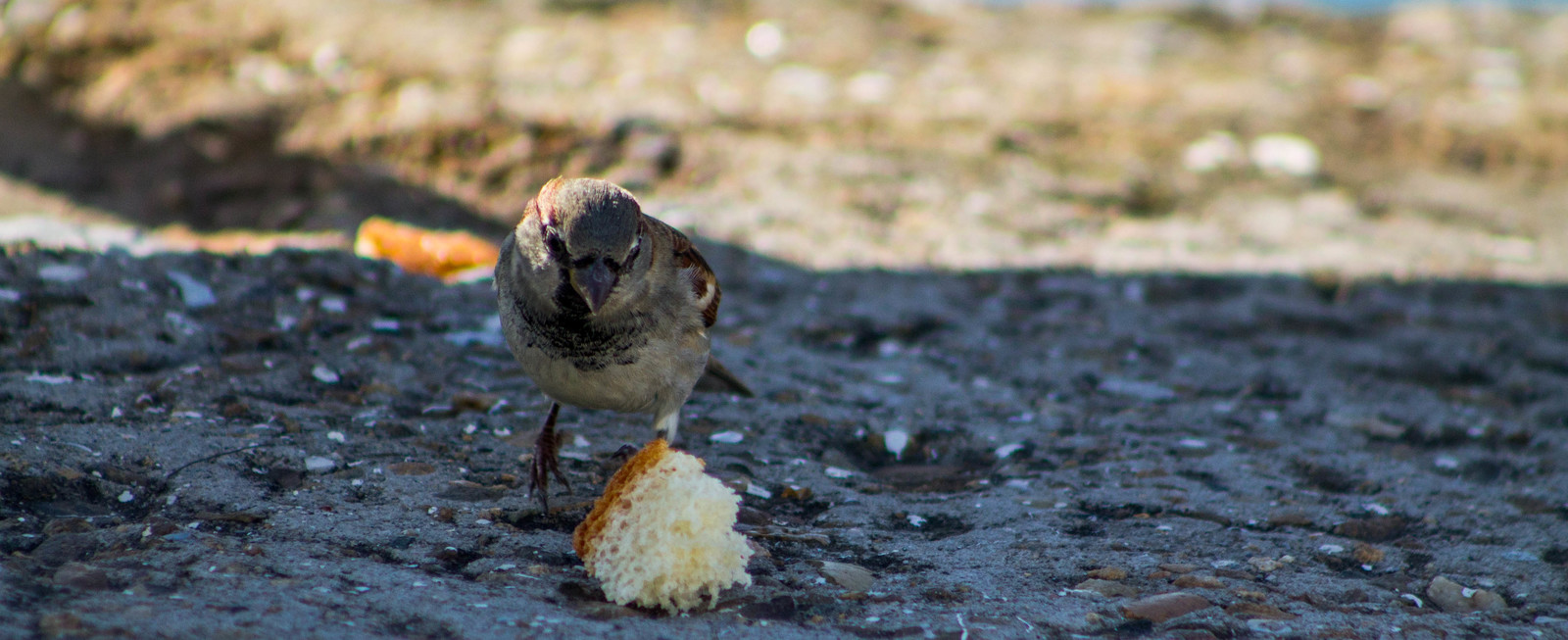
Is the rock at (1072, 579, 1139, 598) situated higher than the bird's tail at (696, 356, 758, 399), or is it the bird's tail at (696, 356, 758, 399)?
the bird's tail at (696, 356, 758, 399)

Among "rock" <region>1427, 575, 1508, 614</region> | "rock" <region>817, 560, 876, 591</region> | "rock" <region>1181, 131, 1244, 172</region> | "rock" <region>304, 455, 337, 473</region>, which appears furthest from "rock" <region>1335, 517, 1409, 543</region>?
"rock" <region>1181, 131, 1244, 172</region>

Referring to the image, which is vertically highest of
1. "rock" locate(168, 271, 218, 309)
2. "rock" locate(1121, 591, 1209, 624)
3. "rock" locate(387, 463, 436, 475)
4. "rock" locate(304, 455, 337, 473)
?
"rock" locate(168, 271, 218, 309)

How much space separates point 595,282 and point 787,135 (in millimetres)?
3331

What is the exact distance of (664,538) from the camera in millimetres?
2135

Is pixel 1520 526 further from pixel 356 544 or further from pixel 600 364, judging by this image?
pixel 356 544

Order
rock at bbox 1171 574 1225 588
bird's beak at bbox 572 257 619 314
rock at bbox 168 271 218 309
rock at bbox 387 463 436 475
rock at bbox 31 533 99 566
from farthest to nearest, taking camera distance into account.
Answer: rock at bbox 168 271 218 309 < rock at bbox 387 463 436 475 < bird's beak at bbox 572 257 619 314 < rock at bbox 1171 574 1225 588 < rock at bbox 31 533 99 566

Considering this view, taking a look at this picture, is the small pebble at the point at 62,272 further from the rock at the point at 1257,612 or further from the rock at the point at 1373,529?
the rock at the point at 1373,529

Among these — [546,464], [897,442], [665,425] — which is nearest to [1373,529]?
[897,442]

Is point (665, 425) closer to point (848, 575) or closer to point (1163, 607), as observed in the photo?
point (848, 575)

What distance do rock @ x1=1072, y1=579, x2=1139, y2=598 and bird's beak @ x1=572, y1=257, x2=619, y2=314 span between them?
1.17 m

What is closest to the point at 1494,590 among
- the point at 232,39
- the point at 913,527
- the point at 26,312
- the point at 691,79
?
the point at 913,527

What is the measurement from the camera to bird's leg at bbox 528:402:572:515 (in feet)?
8.86

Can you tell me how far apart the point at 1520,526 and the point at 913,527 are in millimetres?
1521

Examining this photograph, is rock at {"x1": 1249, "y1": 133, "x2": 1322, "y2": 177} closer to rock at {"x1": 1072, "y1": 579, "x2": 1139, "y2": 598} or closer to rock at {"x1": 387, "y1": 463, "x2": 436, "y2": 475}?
rock at {"x1": 1072, "y1": 579, "x2": 1139, "y2": 598}
